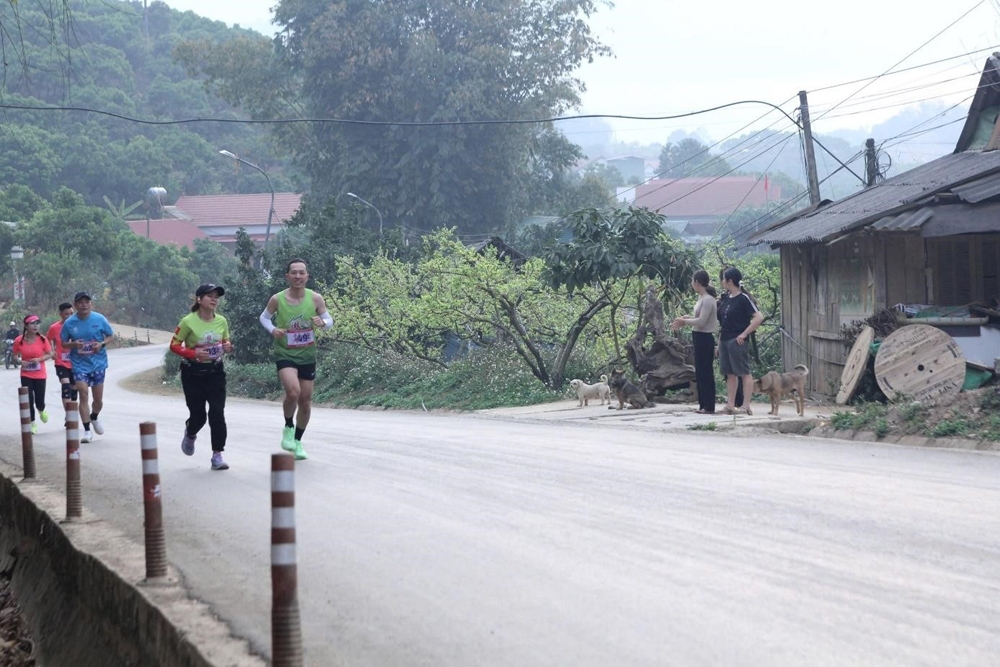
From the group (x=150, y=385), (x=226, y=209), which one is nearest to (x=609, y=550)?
(x=150, y=385)

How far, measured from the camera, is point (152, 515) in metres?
6.76

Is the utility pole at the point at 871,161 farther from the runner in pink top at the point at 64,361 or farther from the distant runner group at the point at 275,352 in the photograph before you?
the distant runner group at the point at 275,352

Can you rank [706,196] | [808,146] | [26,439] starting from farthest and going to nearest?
[706,196] → [808,146] → [26,439]

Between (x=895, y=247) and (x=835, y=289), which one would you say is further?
(x=835, y=289)

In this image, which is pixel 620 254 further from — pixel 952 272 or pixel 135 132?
pixel 135 132

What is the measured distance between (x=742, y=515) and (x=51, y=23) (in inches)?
217

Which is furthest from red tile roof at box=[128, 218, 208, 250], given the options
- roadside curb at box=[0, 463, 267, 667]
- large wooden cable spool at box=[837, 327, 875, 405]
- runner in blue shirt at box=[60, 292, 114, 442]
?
roadside curb at box=[0, 463, 267, 667]

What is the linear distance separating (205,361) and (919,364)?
8901mm

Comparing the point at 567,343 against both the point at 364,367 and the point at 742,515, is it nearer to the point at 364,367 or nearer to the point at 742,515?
the point at 364,367

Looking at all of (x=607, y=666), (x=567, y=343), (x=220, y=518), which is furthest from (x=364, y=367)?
(x=607, y=666)

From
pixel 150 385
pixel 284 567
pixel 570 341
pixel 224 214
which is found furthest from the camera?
pixel 224 214

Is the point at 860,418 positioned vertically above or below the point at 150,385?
above

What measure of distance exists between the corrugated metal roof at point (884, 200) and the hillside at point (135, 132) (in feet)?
180

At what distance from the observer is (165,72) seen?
294 ft
